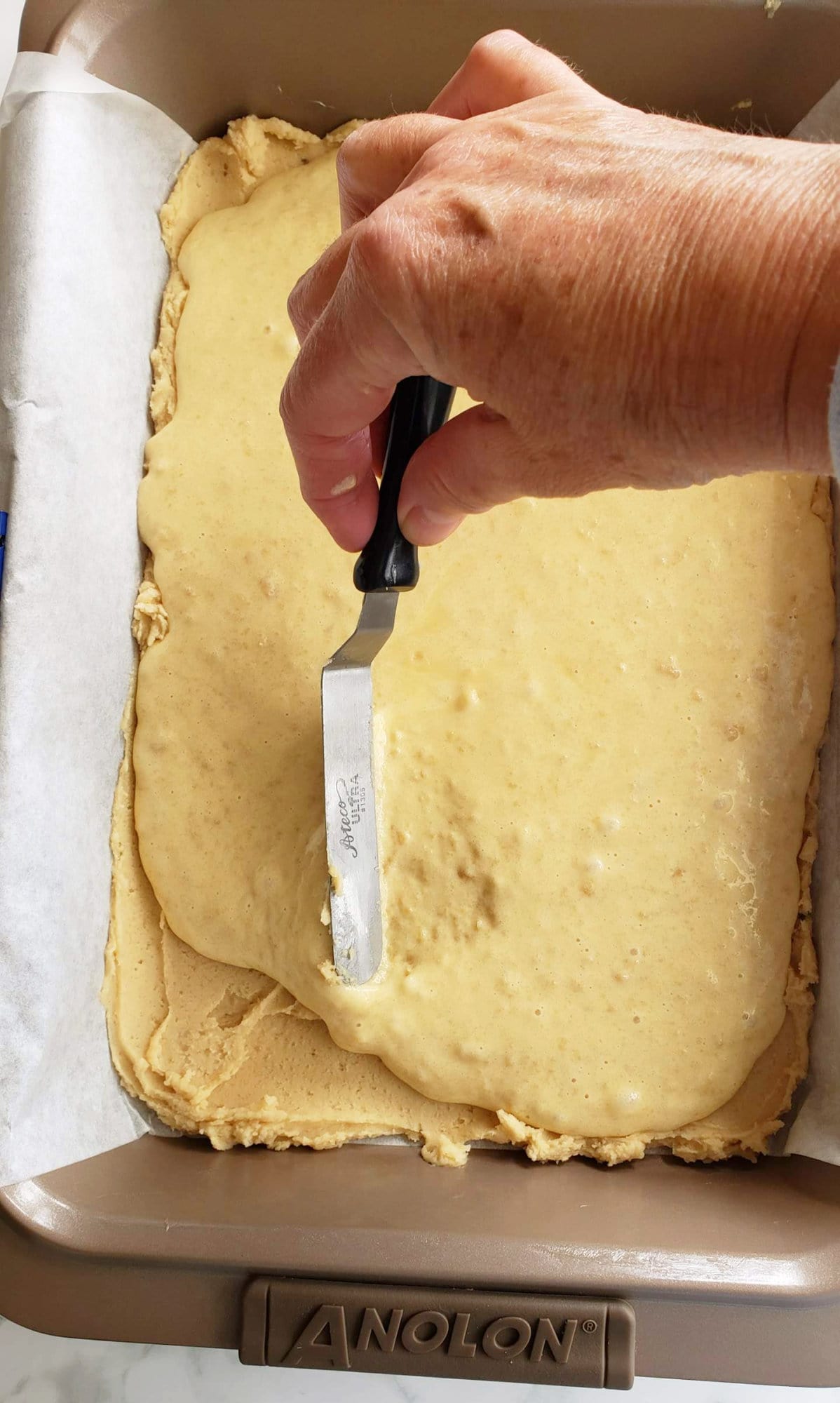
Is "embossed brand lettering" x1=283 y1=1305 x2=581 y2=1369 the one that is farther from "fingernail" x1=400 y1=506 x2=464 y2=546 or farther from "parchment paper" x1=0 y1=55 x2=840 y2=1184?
"fingernail" x1=400 y1=506 x2=464 y2=546

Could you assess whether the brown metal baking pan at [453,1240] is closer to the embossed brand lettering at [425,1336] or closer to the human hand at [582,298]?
the embossed brand lettering at [425,1336]

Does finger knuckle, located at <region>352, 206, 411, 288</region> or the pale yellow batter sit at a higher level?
finger knuckle, located at <region>352, 206, 411, 288</region>

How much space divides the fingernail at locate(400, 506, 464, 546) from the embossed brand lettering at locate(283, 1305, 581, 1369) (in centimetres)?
65

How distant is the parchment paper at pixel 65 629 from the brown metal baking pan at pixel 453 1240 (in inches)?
2.3

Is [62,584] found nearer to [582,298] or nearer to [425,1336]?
[582,298]

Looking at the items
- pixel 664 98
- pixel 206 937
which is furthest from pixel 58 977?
pixel 664 98

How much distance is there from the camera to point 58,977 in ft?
3.23

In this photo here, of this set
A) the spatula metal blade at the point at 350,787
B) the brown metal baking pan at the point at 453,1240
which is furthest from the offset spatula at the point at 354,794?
the brown metal baking pan at the point at 453,1240

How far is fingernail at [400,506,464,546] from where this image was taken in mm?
776

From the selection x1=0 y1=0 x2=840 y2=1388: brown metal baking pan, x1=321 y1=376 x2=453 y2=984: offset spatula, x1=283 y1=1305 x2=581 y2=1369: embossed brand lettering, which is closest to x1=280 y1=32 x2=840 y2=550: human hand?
x1=321 y1=376 x2=453 y2=984: offset spatula

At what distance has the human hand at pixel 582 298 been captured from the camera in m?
0.49

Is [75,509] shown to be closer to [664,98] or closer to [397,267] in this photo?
[397,267]

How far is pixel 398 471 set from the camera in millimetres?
820

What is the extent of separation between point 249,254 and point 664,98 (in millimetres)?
520
